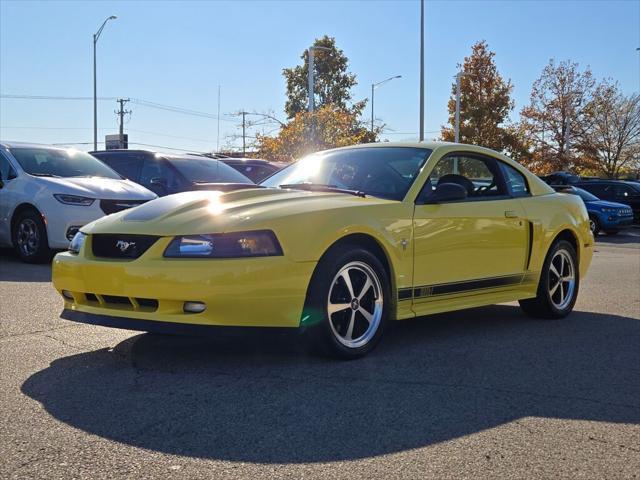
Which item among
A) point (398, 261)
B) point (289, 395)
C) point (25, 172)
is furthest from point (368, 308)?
point (25, 172)

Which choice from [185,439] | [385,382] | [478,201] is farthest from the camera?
[478,201]

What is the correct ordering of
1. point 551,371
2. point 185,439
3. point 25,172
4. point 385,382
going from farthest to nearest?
point 25,172, point 551,371, point 385,382, point 185,439

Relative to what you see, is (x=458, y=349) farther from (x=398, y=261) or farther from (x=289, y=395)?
(x=289, y=395)

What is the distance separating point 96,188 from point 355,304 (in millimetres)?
5781

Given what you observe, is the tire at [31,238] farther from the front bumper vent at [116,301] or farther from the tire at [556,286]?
the tire at [556,286]

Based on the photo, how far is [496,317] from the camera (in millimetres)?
6648

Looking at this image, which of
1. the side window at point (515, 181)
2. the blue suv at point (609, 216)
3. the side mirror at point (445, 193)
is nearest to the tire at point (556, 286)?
the side window at point (515, 181)

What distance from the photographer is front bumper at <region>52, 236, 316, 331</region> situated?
4148mm

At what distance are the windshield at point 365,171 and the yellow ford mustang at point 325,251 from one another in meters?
0.01

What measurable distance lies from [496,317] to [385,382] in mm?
2727

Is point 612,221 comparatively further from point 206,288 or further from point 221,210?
point 206,288

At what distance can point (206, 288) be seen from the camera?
413 cm

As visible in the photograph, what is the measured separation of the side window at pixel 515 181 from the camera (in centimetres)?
631

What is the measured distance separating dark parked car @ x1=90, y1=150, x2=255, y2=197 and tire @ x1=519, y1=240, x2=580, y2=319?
588 centimetres
